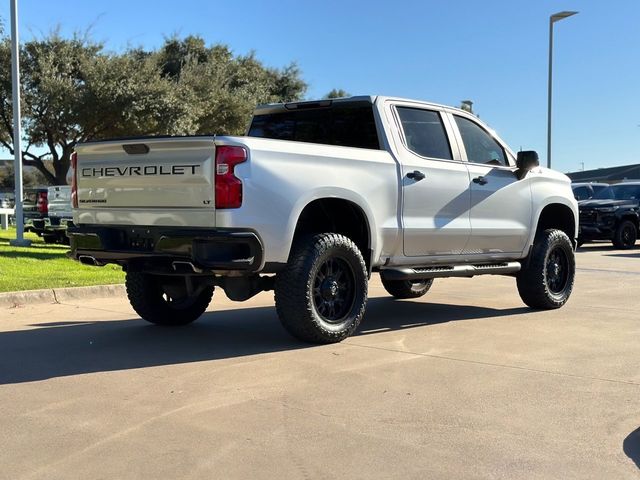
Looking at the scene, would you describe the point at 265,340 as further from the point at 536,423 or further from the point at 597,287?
the point at 597,287

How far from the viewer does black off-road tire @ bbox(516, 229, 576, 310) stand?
820cm

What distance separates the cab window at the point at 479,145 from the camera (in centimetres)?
768

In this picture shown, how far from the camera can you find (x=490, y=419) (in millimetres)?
4207

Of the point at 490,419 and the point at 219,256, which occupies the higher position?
the point at 219,256

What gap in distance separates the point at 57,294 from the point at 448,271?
5105 millimetres

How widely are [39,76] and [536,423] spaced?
23545 mm

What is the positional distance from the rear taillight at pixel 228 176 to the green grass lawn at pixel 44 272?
4.73m

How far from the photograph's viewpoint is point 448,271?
7137 mm

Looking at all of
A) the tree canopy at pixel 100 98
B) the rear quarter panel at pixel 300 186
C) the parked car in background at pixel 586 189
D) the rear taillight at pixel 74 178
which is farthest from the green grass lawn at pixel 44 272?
the parked car in background at pixel 586 189

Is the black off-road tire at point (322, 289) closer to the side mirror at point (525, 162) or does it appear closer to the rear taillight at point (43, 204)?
the side mirror at point (525, 162)

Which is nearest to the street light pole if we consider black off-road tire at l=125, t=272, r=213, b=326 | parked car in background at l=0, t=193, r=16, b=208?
black off-road tire at l=125, t=272, r=213, b=326

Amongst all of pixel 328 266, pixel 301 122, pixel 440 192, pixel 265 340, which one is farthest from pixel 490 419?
pixel 301 122

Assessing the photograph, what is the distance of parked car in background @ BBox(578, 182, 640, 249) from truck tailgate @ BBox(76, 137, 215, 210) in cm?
1573

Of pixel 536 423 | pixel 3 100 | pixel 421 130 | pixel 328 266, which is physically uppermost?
pixel 3 100
